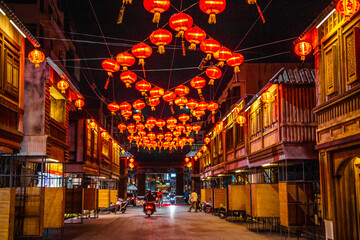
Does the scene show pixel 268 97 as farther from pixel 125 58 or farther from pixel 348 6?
pixel 348 6

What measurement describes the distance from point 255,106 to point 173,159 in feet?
113

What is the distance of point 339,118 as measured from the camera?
1112 centimetres

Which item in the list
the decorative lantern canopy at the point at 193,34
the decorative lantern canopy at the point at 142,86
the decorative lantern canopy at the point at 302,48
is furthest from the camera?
the decorative lantern canopy at the point at 142,86

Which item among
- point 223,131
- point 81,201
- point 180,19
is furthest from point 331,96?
point 223,131

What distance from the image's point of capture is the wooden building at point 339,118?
10461 mm

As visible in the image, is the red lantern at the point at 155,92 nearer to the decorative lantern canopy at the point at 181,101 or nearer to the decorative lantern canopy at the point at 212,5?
the decorative lantern canopy at the point at 181,101

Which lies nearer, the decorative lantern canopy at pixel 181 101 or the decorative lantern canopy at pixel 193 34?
the decorative lantern canopy at pixel 193 34

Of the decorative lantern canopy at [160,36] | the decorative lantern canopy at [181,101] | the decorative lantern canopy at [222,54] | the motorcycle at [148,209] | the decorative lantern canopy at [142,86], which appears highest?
the decorative lantern canopy at [160,36]

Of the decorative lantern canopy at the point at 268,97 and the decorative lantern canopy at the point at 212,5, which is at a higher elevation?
the decorative lantern canopy at the point at 212,5

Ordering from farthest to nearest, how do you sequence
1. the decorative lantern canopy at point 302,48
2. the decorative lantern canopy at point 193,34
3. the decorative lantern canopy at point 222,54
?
the decorative lantern canopy at point 222,54 → the decorative lantern canopy at point 193,34 → the decorative lantern canopy at point 302,48

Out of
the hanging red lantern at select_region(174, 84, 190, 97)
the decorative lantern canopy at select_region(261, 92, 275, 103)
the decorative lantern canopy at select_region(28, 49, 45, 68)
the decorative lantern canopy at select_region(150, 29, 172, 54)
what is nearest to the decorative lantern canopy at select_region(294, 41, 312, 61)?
the decorative lantern canopy at select_region(150, 29, 172, 54)

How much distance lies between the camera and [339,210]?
11508 millimetres

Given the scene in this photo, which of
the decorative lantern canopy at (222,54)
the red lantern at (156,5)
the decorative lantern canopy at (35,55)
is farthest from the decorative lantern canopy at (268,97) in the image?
the decorative lantern canopy at (35,55)

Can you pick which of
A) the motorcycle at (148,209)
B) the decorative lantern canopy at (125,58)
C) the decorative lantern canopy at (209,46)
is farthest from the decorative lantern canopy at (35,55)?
the motorcycle at (148,209)
